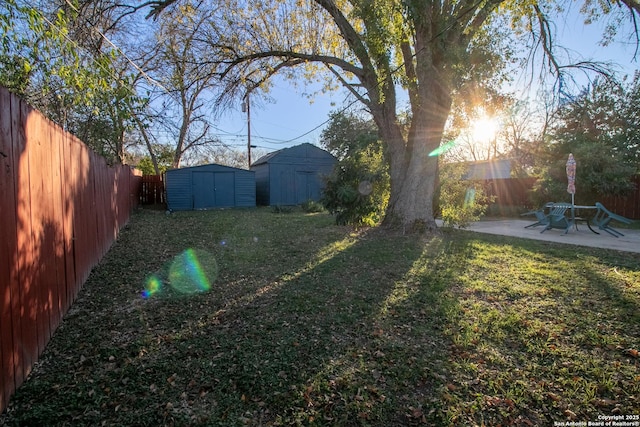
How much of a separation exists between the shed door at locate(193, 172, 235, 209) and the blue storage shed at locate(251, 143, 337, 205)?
7.98ft

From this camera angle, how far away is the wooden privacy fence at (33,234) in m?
1.95

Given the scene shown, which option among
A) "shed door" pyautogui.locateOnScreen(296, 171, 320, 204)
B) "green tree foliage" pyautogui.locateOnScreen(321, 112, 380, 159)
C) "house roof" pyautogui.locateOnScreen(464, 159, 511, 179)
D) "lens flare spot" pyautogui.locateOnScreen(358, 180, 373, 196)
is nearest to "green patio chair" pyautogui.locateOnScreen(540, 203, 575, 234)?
"lens flare spot" pyautogui.locateOnScreen(358, 180, 373, 196)

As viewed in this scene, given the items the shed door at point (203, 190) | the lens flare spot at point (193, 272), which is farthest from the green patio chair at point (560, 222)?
the shed door at point (203, 190)

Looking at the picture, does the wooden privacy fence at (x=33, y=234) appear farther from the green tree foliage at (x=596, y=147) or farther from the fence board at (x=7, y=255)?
the green tree foliage at (x=596, y=147)

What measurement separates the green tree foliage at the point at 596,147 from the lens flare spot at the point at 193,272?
27.6 feet

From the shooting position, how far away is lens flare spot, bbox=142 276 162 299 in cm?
397

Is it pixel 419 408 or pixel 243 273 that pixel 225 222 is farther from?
pixel 419 408

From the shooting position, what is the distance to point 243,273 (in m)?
4.86

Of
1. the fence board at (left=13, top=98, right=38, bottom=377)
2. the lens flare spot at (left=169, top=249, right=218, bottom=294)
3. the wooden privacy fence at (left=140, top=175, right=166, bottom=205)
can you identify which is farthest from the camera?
the wooden privacy fence at (left=140, top=175, right=166, bottom=205)

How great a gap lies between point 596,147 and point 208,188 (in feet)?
51.9

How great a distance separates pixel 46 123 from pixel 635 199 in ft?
51.3

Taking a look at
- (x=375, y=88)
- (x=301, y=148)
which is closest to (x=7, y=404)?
(x=375, y=88)

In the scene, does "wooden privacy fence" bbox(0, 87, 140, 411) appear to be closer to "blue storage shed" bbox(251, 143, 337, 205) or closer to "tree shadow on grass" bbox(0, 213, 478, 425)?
"tree shadow on grass" bbox(0, 213, 478, 425)

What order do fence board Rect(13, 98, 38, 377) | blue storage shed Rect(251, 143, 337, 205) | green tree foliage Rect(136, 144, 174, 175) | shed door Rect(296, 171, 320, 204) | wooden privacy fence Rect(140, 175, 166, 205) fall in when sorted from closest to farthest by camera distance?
fence board Rect(13, 98, 38, 377) → wooden privacy fence Rect(140, 175, 166, 205) → blue storage shed Rect(251, 143, 337, 205) → shed door Rect(296, 171, 320, 204) → green tree foliage Rect(136, 144, 174, 175)
